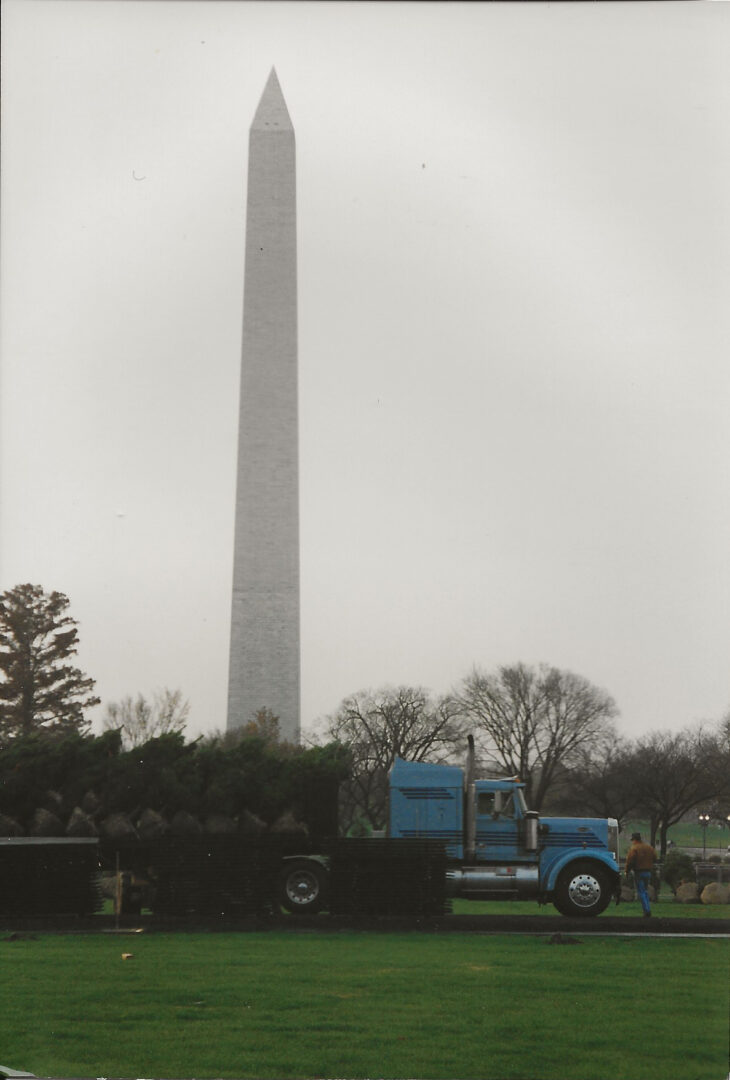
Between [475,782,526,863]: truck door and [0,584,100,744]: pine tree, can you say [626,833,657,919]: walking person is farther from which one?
[0,584,100,744]: pine tree

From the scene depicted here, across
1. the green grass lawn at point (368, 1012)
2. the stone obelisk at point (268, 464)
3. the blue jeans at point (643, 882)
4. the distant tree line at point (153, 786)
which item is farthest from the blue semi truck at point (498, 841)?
the stone obelisk at point (268, 464)

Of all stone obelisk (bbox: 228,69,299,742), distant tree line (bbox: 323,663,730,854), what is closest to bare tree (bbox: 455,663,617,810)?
distant tree line (bbox: 323,663,730,854)

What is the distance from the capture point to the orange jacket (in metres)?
12.0

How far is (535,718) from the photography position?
35.5 feet

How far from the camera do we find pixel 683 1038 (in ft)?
18.2

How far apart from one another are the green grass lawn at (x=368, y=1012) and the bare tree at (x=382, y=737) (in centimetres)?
309

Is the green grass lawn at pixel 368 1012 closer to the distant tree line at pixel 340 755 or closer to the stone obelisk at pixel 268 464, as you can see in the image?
the distant tree line at pixel 340 755

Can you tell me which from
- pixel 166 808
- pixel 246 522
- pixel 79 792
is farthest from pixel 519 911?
pixel 246 522

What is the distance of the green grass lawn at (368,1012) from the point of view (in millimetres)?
5387

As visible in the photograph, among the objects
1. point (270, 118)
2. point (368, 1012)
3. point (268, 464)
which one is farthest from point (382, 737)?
point (270, 118)

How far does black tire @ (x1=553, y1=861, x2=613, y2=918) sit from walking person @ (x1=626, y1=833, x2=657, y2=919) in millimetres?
563

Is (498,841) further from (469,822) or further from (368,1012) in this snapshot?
(368,1012)

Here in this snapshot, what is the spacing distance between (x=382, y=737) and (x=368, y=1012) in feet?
19.8

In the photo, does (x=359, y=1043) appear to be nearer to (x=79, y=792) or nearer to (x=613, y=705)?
(x=613, y=705)
